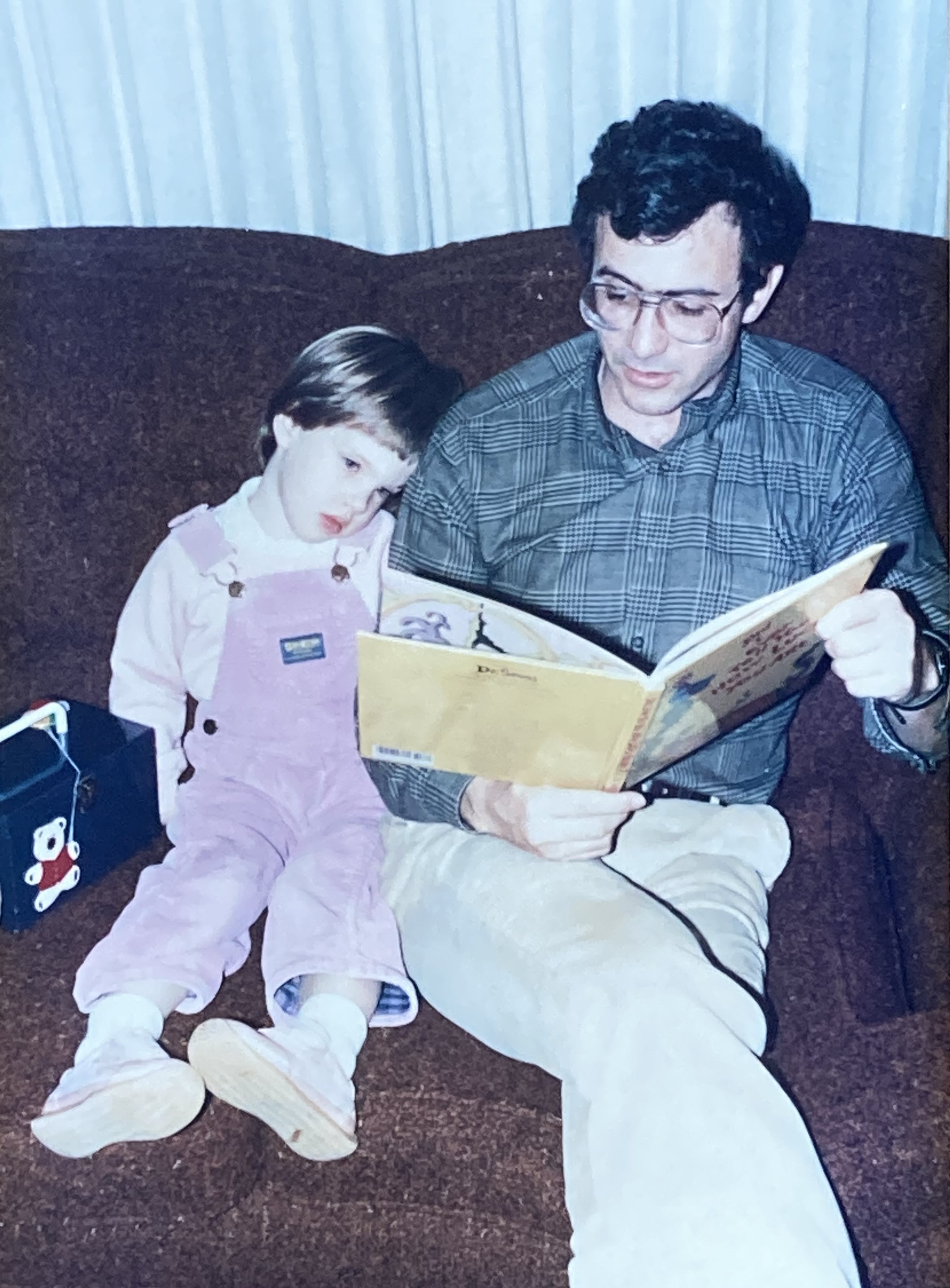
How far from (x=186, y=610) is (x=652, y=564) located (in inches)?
24.9

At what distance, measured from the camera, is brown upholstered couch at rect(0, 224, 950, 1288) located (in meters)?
1.24

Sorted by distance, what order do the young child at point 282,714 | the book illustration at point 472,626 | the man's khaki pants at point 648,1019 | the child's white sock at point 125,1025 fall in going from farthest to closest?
the young child at point 282,714 → the child's white sock at point 125,1025 → the book illustration at point 472,626 → the man's khaki pants at point 648,1019

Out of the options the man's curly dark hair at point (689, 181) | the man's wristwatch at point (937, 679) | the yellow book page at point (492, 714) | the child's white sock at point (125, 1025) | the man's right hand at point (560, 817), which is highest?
the man's curly dark hair at point (689, 181)

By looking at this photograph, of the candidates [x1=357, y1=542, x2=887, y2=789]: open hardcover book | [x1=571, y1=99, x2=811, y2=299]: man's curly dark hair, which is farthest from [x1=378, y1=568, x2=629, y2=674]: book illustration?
[x1=571, y1=99, x2=811, y2=299]: man's curly dark hair

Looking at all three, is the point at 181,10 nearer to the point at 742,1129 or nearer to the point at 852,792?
the point at 852,792

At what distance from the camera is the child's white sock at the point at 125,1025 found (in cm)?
129

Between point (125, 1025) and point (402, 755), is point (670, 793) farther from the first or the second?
point (125, 1025)

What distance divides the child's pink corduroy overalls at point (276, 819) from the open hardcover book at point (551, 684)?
0.29m

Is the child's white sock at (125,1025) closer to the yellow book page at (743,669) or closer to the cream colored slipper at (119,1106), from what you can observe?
the cream colored slipper at (119,1106)

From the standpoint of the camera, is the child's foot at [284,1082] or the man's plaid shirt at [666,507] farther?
the man's plaid shirt at [666,507]

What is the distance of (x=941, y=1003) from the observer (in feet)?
4.31

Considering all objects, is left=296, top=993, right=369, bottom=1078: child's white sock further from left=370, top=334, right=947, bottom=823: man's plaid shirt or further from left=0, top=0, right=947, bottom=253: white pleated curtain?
left=0, top=0, right=947, bottom=253: white pleated curtain

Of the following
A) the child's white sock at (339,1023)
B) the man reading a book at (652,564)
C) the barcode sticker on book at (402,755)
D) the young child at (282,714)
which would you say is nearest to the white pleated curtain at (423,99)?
the man reading a book at (652,564)

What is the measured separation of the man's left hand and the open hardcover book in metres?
0.02
